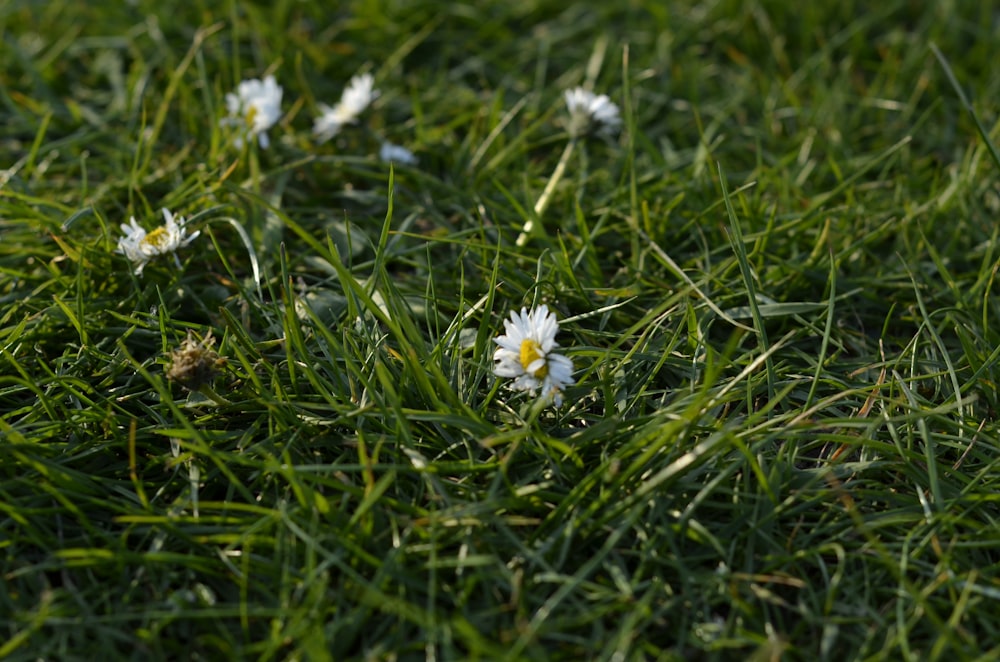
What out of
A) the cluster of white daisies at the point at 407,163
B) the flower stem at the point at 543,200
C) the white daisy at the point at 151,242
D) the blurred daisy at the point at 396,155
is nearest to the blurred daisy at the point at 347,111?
the cluster of white daisies at the point at 407,163

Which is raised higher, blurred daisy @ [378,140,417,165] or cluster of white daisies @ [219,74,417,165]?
cluster of white daisies @ [219,74,417,165]

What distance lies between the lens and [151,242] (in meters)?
2.06

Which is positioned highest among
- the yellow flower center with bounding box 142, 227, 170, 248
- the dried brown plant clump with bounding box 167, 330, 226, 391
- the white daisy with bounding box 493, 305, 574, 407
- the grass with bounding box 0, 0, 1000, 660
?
the dried brown plant clump with bounding box 167, 330, 226, 391

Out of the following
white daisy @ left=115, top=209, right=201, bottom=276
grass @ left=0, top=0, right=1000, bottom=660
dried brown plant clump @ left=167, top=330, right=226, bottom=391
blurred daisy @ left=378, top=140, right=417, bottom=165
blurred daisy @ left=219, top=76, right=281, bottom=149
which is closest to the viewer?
grass @ left=0, top=0, right=1000, bottom=660

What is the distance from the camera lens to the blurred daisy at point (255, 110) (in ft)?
8.07

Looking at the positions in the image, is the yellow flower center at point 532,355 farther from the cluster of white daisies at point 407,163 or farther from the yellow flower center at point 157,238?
the yellow flower center at point 157,238

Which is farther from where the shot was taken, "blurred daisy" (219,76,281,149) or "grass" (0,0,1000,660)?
"blurred daisy" (219,76,281,149)

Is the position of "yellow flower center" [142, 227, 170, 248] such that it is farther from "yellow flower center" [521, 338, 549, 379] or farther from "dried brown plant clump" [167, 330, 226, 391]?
"yellow flower center" [521, 338, 549, 379]

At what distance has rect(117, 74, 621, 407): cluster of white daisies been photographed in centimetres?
176

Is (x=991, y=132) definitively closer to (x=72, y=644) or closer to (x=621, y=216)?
(x=621, y=216)

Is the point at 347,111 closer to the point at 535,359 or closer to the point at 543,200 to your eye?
the point at 543,200

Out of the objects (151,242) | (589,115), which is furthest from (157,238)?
(589,115)

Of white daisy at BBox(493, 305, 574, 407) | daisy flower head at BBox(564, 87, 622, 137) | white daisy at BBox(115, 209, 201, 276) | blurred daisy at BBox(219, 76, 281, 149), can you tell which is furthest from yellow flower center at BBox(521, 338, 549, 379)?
blurred daisy at BBox(219, 76, 281, 149)

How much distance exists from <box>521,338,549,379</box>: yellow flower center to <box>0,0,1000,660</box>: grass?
82 millimetres
